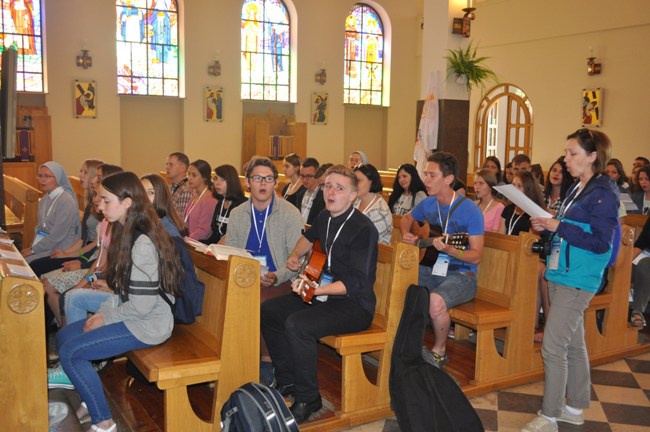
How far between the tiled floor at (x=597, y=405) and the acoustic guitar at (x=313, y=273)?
2.65 ft

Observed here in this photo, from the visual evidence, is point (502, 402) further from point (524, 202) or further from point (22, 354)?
point (22, 354)

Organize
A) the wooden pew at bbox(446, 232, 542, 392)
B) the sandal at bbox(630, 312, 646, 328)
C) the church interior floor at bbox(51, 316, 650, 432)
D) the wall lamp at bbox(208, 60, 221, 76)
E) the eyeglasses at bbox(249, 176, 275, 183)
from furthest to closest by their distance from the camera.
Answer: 1. the wall lamp at bbox(208, 60, 221, 76)
2. the sandal at bbox(630, 312, 646, 328)
3. the eyeglasses at bbox(249, 176, 275, 183)
4. the wooden pew at bbox(446, 232, 542, 392)
5. the church interior floor at bbox(51, 316, 650, 432)

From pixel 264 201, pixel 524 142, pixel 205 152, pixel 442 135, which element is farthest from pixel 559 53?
pixel 264 201

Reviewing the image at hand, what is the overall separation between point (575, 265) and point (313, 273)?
141 centimetres

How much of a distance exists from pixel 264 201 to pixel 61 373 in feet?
5.22

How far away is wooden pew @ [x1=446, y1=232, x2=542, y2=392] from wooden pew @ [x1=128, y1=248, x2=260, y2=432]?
4.75 ft

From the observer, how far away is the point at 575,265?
11.3 feet

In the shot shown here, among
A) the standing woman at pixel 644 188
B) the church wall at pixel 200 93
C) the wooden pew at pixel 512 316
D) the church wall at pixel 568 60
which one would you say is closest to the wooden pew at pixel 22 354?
the wooden pew at pixel 512 316

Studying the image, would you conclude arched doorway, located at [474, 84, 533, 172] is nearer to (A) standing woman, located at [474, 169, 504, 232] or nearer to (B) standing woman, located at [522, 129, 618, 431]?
(A) standing woman, located at [474, 169, 504, 232]

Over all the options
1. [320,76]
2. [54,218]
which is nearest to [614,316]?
[54,218]

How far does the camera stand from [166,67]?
14992 millimetres

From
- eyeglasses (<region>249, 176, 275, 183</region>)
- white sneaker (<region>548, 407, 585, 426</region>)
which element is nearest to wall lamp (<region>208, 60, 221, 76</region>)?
eyeglasses (<region>249, 176, 275, 183</region>)

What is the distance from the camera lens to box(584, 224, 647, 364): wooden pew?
15.4 feet

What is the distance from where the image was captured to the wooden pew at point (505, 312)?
4.11 metres
